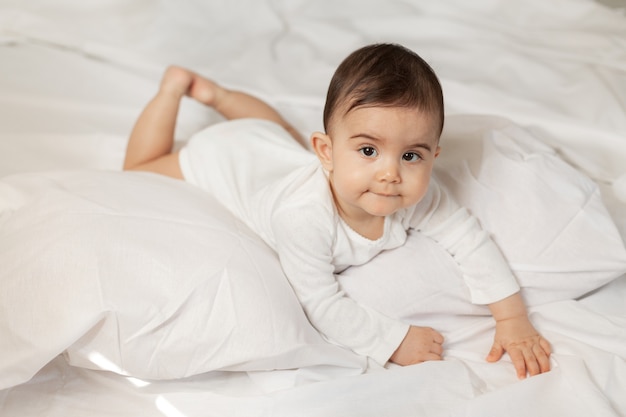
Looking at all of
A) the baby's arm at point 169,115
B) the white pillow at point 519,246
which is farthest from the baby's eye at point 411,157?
the baby's arm at point 169,115

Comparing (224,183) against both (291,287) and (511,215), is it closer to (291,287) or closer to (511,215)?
(291,287)

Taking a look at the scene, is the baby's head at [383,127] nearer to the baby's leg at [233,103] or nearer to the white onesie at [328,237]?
the white onesie at [328,237]

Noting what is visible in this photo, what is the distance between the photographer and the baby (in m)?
1.04

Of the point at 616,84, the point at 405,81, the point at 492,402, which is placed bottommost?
the point at 492,402

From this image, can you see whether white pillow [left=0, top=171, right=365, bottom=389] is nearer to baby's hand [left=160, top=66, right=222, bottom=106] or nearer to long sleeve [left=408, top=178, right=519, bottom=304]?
long sleeve [left=408, top=178, right=519, bottom=304]

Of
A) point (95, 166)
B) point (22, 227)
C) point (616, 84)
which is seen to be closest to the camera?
point (22, 227)

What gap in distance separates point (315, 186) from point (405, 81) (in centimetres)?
24

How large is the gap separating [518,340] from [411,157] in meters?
0.34

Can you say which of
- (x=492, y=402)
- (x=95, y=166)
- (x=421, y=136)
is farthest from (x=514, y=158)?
(x=95, y=166)

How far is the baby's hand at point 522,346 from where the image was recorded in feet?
3.77

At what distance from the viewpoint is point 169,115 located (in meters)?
1.51

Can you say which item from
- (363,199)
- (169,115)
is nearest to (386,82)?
(363,199)

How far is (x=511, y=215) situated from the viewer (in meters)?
1.29

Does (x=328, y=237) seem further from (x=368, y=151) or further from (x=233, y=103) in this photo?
(x=233, y=103)
